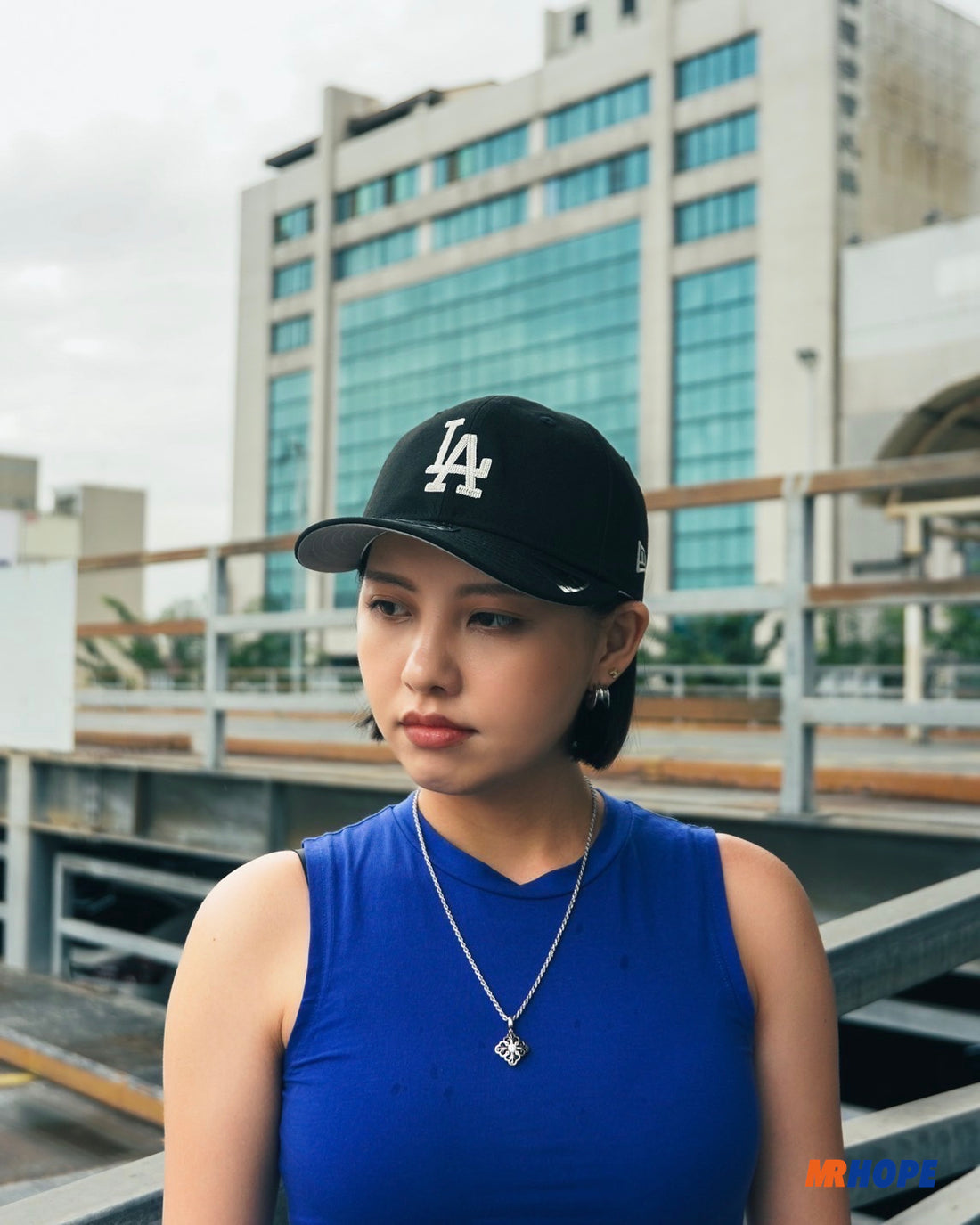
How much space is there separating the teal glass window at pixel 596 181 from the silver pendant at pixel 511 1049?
183 ft

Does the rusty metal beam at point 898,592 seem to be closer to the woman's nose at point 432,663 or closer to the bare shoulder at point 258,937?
the woman's nose at point 432,663

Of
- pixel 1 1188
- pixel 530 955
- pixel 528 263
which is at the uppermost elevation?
pixel 528 263

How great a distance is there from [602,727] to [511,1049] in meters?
0.40

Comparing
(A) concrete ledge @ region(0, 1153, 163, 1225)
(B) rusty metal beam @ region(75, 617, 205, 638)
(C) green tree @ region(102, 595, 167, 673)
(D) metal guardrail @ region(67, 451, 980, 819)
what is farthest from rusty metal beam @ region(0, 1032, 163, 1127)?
(C) green tree @ region(102, 595, 167, 673)

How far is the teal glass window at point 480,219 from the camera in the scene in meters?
59.8

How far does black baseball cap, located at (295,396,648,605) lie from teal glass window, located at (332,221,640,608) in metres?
50.3

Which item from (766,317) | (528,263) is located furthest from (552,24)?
(766,317)

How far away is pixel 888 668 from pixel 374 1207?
1899 centimetres

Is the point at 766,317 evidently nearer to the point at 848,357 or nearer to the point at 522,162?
the point at 848,357

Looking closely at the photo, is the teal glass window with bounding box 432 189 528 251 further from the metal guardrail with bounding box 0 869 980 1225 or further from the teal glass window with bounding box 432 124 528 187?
the metal guardrail with bounding box 0 869 980 1225

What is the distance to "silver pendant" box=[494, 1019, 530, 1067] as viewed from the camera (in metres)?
1.23

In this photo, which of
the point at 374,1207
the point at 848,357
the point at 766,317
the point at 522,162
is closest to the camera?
the point at 374,1207

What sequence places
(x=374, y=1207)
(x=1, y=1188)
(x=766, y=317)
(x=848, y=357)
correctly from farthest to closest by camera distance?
(x=766, y=317) → (x=848, y=357) → (x=1, y=1188) → (x=374, y=1207)

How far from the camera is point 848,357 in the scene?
146 ft
